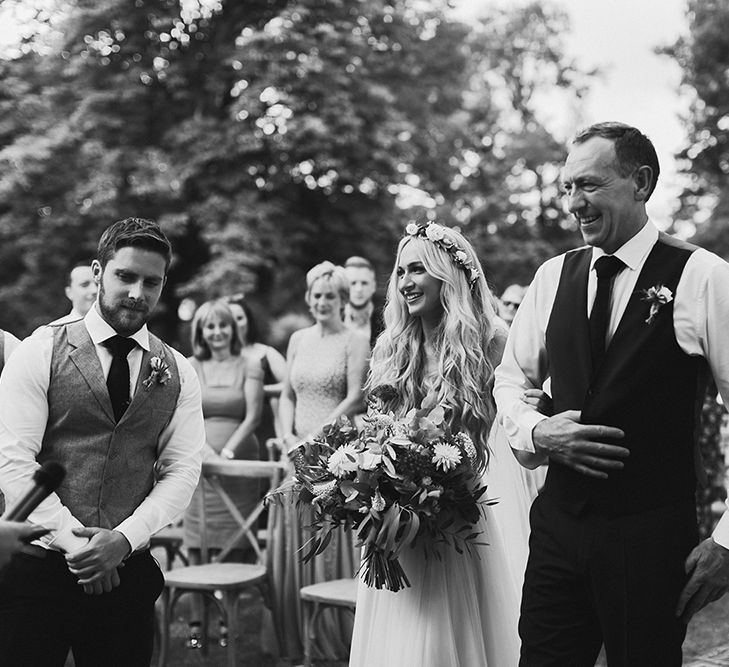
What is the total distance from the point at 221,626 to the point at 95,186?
11.9 metres

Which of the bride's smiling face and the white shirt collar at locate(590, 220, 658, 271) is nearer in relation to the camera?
the white shirt collar at locate(590, 220, 658, 271)

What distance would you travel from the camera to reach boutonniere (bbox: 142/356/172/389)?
122 inches

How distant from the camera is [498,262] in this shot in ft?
71.4

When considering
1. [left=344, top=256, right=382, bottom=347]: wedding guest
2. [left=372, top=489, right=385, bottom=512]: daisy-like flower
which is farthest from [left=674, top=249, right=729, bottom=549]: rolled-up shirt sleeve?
[left=344, top=256, right=382, bottom=347]: wedding guest

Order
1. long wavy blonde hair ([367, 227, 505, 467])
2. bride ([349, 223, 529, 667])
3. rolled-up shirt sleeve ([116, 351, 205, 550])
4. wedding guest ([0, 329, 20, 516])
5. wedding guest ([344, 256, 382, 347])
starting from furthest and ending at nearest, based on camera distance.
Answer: wedding guest ([344, 256, 382, 347]) → long wavy blonde hair ([367, 227, 505, 467]) → wedding guest ([0, 329, 20, 516]) → bride ([349, 223, 529, 667]) → rolled-up shirt sleeve ([116, 351, 205, 550])

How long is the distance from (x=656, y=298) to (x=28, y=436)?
6.58ft

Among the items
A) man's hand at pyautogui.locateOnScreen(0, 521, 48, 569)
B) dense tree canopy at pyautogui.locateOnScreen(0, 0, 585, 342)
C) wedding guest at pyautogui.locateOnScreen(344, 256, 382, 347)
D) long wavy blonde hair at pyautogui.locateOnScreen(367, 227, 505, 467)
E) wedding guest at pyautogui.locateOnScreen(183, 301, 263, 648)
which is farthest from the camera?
dense tree canopy at pyautogui.locateOnScreen(0, 0, 585, 342)

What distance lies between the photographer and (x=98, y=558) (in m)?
2.81

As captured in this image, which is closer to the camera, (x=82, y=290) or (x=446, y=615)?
(x=446, y=615)

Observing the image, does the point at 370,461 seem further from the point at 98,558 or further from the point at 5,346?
the point at 5,346

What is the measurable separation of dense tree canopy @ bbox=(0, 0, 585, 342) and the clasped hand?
13.0m

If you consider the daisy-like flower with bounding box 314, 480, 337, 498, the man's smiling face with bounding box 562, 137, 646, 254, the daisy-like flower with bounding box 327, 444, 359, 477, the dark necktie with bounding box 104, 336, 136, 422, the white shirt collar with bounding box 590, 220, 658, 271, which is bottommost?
the daisy-like flower with bounding box 314, 480, 337, 498

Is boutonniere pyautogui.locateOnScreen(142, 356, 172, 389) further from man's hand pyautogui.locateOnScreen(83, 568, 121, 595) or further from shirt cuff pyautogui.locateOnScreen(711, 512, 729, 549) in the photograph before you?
shirt cuff pyautogui.locateOnScreen(711, 512, 729, 549)

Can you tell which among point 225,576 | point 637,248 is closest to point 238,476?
point 225,576
